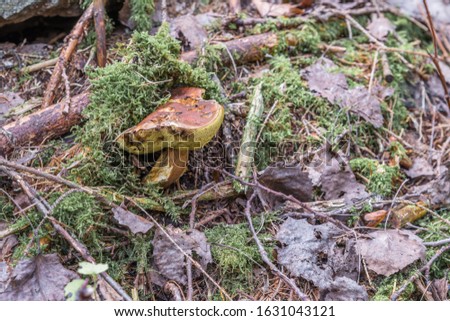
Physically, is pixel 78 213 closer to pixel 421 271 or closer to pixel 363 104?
pixel 421 271

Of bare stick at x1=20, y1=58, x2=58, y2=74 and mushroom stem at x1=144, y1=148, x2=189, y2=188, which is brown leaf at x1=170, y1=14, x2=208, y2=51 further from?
mushroom stem at x1=144, y1=148, x2=189, y2=188

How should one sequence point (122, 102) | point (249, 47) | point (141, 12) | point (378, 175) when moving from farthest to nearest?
point (249, 47)
point (141, 12)
point (378, 175)
point (122, 102)

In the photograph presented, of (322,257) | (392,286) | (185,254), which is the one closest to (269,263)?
(322,257)

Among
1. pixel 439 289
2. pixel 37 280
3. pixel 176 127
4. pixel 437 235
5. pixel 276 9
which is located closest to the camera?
pixel 37 280

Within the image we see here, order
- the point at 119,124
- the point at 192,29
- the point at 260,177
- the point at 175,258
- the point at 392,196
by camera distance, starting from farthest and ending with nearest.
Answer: the point at 192,29, the point at 392,196, the point at 260,177, the point at 119,124, the point at 175,258

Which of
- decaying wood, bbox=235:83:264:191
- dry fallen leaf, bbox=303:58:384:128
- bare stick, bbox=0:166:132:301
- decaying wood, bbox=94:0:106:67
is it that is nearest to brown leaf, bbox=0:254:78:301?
bare stick, bbox=0:166:132:301

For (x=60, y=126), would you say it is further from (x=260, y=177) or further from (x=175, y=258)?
(x=260, y=177)

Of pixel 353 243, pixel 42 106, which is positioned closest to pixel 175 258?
pixel 353 243
